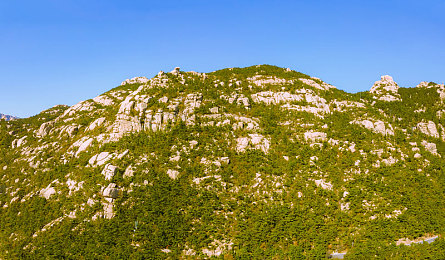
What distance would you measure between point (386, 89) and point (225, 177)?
3140 inches

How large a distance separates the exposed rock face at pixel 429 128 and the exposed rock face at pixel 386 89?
1545cm

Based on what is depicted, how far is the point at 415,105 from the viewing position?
281ft

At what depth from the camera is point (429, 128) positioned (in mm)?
75438

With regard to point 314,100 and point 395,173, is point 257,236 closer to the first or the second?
point 395,173

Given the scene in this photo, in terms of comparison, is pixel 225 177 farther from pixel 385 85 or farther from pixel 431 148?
pixel 385 85

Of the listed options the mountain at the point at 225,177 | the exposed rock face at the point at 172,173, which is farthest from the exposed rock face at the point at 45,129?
the exposed rock face at the point at 172,173

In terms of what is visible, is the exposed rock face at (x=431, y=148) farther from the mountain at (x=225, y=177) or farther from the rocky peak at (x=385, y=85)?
the rocky peak at (x=385, y=85)

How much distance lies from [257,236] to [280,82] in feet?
182

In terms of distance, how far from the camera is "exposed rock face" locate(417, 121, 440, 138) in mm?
74625

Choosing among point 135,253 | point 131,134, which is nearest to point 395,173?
point 135,253

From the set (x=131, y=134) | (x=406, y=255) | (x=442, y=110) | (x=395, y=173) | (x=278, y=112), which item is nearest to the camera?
(x=406, y=255)

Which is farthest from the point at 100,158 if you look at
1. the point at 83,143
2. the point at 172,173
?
the point at 172,173

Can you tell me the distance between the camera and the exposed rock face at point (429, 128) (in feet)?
245

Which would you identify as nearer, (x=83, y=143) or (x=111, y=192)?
(x=111, y=192)
